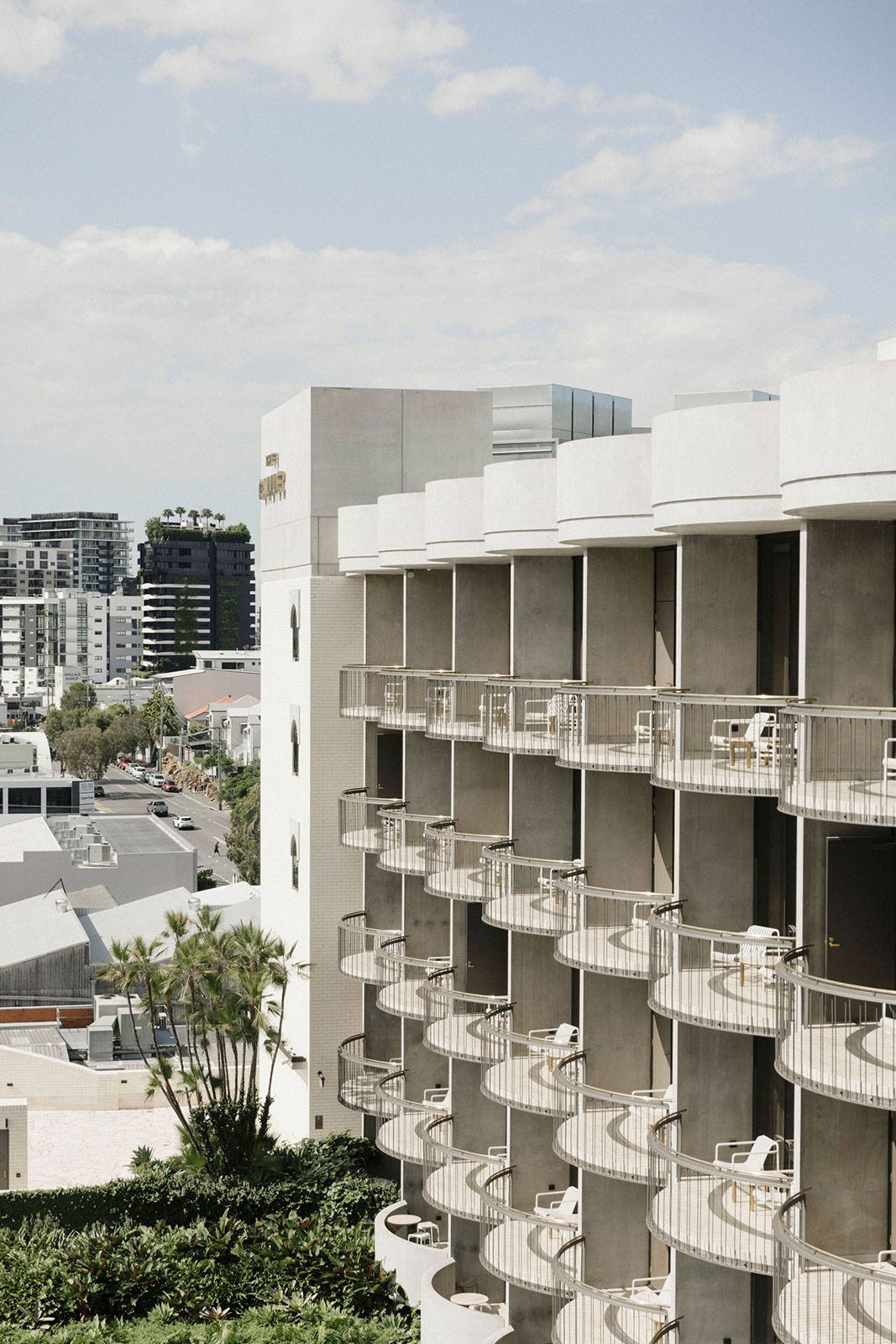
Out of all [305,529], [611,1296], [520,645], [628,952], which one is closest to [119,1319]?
[611,1296]

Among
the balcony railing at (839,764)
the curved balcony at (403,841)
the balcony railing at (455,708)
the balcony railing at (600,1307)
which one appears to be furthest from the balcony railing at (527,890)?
the balcony railing at (839,764)

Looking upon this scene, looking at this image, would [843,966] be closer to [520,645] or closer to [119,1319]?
[520,645]

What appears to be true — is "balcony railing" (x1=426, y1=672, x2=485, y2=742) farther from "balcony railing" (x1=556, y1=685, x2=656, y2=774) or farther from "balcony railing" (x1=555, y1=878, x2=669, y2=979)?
"balcony railing" (x1=555, y1=878, x2=669, y2=979)

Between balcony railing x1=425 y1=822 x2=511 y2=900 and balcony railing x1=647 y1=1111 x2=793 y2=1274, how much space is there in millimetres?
9386

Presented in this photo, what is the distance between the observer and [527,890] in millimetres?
30016

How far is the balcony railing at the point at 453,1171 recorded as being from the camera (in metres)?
30.2

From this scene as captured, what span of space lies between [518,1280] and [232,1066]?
2412cm

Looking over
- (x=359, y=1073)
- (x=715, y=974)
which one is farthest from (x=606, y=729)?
(x=359, y=1073)

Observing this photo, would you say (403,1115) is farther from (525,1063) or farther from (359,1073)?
(525,1063)

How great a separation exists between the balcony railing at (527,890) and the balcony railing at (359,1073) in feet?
29.0

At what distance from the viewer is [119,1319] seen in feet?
93.1

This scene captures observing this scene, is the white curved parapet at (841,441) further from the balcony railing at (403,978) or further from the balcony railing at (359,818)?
the balcony railing at (359,818)

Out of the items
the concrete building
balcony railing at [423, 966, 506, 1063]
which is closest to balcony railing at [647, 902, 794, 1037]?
the concrete building

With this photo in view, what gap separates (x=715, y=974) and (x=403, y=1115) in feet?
46.6
